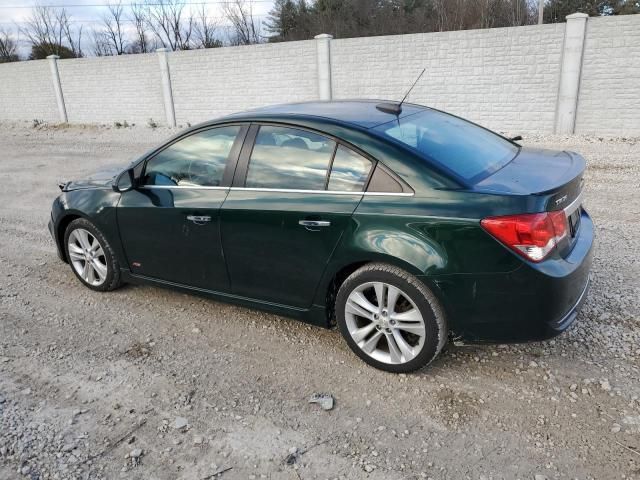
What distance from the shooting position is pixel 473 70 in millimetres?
12180

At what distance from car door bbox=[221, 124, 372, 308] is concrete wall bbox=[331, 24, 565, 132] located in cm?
991

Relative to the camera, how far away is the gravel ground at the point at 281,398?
2582 millimetres

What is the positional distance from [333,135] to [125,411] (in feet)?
6.78

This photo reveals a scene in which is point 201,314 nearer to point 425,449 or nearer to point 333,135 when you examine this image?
point 333,135

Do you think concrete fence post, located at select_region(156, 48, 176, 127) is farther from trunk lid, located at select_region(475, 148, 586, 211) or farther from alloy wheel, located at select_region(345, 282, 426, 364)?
alloy wheel, located at select_region(345, 282, 426, 364)

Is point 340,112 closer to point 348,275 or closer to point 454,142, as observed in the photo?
point 454,142

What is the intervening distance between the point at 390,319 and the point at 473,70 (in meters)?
10.6

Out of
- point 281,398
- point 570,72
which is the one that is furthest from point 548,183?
point 570,72

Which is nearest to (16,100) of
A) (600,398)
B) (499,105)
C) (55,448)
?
(499,105)

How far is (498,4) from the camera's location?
29016 mm

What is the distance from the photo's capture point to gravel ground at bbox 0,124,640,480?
2.58 m

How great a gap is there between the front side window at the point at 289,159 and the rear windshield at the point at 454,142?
1.34 feet

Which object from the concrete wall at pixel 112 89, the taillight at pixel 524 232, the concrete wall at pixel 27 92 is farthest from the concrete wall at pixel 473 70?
the concrete wall at pixel 27 92

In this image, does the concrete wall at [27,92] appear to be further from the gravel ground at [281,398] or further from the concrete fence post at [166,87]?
the gravel ground at [281,398]
